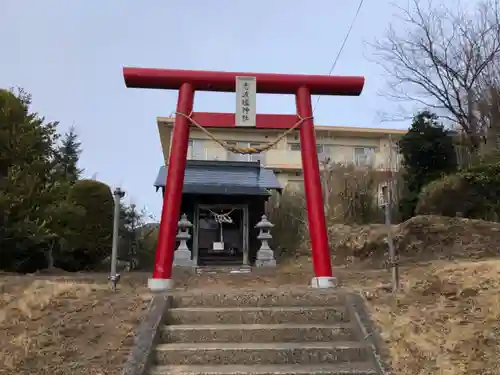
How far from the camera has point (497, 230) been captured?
1120cm

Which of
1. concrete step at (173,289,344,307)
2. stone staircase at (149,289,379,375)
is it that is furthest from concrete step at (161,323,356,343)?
concrete step at (173,289,344,307)

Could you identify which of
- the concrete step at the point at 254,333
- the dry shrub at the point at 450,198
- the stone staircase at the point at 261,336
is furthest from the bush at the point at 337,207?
the concrete step at the point at 254,333

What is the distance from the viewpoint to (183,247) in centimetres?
1228

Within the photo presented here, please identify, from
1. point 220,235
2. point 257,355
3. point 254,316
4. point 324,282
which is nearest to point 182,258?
point 220,235

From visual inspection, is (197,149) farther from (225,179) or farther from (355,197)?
(225,179)

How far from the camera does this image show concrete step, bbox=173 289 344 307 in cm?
562

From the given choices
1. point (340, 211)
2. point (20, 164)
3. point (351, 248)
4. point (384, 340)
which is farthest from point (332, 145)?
point (384, 340)

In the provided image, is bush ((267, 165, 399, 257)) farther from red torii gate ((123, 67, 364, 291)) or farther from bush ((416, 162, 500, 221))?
→ red torii gate ((123, 67, 364, 291))

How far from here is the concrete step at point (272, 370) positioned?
14.1ft

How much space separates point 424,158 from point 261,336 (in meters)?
11.8

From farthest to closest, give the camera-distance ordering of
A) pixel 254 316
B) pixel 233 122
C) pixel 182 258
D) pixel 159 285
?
pixel 182 258
pixel 233 122
pixel 159 285
pixel 254 316

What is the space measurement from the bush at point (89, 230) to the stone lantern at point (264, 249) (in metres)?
4.58

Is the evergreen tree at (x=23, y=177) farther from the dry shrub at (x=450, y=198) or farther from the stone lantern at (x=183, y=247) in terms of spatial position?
the dry shrub at (x=450, y=198)

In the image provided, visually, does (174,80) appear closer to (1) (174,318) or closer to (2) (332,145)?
(1) (174,318)
